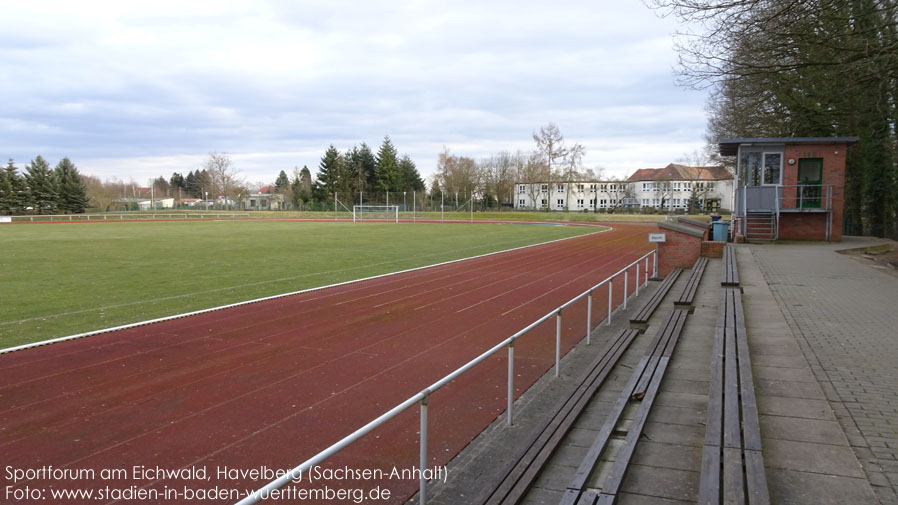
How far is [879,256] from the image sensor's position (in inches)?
736

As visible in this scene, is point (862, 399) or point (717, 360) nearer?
point (862, 399)

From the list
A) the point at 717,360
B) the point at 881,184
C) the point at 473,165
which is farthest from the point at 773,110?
the point at 473,165

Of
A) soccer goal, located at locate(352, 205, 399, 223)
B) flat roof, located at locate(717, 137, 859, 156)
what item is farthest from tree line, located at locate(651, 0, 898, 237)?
soccer goal, located at locate(352, 205, 399, 223)

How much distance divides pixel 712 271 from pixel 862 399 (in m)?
10.1

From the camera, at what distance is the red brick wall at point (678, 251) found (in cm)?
1728

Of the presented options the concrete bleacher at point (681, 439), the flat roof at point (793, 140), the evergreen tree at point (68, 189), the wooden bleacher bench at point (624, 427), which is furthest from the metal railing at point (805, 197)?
the evergreen tree at point (68, 189)

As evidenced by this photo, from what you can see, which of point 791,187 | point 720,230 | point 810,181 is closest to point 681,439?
point 720,230

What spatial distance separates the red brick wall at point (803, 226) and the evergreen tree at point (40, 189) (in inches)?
3245

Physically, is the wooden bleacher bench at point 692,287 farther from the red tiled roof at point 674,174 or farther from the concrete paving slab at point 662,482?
the red tiled roof at point 674,174

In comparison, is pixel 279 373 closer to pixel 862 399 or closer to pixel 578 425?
pixel 578 425

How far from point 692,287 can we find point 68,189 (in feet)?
278

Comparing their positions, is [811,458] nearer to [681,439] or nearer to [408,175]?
[681,439]

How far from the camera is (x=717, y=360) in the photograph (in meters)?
5.98

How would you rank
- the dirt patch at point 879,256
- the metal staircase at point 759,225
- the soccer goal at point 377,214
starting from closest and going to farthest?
the dirt patch at point 879,256
the metal staircase at point 759,225
the soccer goal at point 377,214
